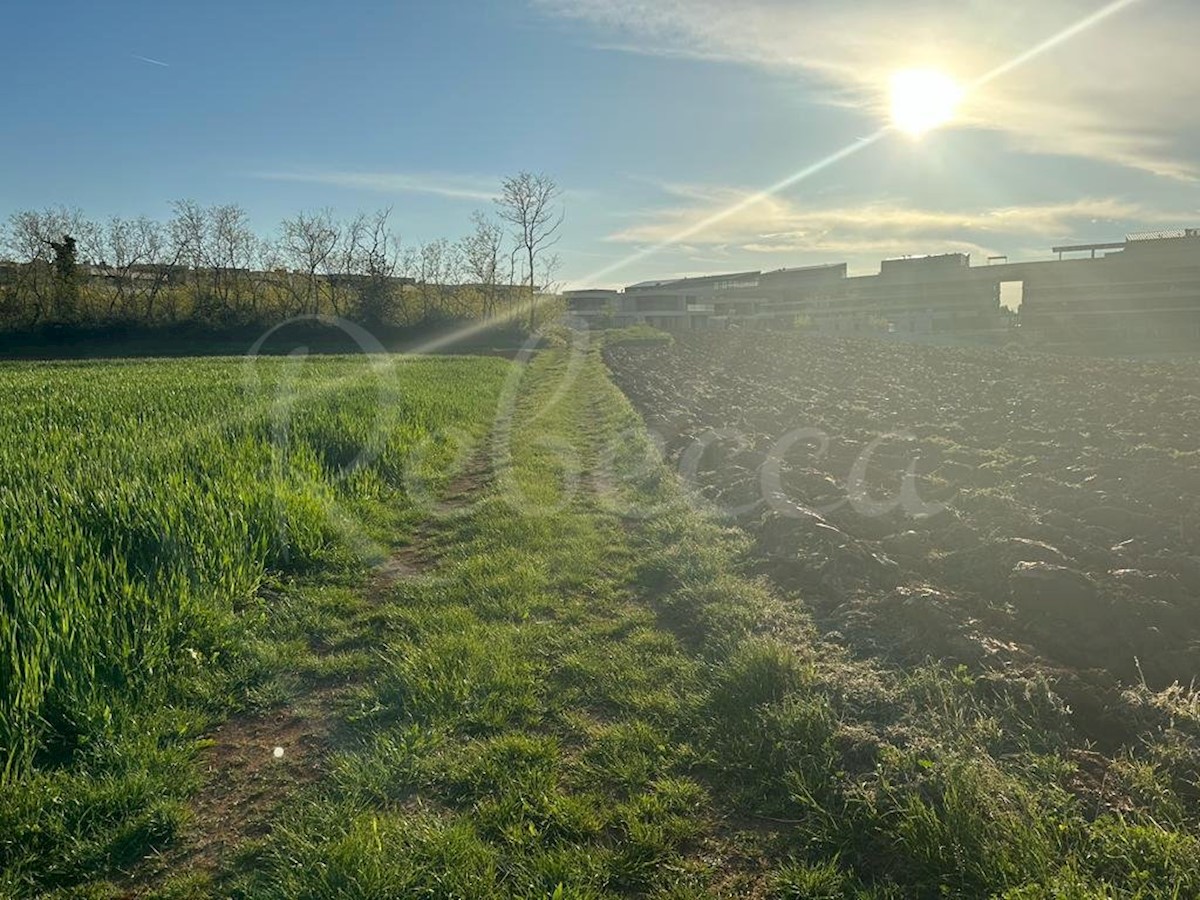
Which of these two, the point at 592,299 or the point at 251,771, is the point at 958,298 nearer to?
the point at 592,299

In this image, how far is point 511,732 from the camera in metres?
3.73

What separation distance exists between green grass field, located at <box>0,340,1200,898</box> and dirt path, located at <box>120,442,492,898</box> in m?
0.03

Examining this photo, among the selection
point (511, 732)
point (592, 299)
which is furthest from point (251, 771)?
point (592, 299)

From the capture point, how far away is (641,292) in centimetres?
11100

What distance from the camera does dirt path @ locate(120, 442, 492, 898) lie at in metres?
2.85

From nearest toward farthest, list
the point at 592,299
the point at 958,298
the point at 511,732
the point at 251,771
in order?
the point at 251,771 < the point at 511,732 < the point at 958,298 < the point at 592,299

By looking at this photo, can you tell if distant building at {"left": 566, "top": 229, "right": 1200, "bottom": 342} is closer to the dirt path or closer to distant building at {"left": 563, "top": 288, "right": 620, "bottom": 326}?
distant building at {"left": 563, "top": 288, "right": 620, "bottom": 326}

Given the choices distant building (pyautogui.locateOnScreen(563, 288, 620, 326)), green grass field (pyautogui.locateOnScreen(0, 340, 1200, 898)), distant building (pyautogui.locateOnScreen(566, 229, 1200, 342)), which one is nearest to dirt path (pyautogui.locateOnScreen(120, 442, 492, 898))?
green grass field (pyautogui.locateOnScreen(0, 340, 1200, 898))

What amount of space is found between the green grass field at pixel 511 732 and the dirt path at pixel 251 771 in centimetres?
3

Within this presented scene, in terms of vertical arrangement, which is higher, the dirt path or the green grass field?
the green grass field

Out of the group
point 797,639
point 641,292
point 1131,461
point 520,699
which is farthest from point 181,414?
point 641,292

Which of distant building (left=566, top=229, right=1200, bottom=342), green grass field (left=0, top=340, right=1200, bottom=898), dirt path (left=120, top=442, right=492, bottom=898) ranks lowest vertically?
dirt path (left=120, top=442, right=492, bottom=898)

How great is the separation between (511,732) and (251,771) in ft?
4.34

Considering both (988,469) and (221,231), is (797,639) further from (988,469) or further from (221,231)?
(221,231)
